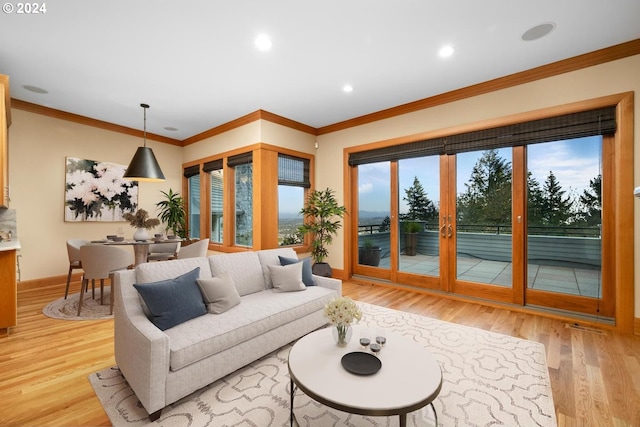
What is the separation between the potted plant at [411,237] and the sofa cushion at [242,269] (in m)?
2.68

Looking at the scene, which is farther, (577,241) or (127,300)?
(577,241)

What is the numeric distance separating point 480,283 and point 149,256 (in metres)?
5.14

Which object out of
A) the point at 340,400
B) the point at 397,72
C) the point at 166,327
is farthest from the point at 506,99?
the point at 166,327

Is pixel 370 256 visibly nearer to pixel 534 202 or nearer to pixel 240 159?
pixel 534 202

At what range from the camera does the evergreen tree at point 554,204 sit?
3.43 meters

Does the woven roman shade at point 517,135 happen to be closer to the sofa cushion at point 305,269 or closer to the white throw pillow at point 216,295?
the sofa cushion at point 305,269

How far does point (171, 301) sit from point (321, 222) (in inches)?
129

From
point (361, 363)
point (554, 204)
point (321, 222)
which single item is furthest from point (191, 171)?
point (554, 204)

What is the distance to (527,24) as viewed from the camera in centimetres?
262

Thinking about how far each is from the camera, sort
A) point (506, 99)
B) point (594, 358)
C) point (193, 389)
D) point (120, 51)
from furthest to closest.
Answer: point (506, 99) → point (120, 51) → point (594, 358) → point (193, 389)

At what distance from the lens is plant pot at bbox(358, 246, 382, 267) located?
5.13 m

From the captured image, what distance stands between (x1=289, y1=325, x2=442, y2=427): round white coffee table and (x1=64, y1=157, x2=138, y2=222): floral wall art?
208 inches

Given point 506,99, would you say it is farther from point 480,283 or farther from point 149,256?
point 149,256

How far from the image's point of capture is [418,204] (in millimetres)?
4621
